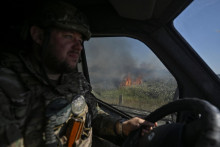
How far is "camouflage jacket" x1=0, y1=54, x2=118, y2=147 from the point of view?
1.17 metres

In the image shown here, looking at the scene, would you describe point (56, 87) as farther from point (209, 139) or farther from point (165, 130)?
point (209, 139)

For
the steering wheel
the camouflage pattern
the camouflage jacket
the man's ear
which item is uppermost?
the camouflage pattern

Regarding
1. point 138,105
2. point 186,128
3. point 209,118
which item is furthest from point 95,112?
point 209,118

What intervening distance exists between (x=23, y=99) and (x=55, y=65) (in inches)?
16.2

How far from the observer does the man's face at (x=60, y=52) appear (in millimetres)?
1609

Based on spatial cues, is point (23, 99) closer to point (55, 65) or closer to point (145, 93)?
point (55, 65)

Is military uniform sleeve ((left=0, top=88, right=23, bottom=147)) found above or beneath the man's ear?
beneath

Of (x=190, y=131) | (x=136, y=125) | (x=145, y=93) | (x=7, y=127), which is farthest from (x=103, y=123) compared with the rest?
(x=145, y=93)

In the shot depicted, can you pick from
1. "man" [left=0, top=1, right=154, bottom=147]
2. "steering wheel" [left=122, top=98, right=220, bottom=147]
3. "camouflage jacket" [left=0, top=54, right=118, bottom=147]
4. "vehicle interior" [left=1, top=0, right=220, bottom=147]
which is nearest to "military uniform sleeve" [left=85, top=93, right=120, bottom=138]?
"man" [left=0, top=1, right=154, bottom=147]

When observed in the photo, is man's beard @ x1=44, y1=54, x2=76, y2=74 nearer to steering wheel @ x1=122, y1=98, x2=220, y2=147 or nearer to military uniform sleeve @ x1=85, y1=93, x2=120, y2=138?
military uniform sleeve @ x1=85, y1=93, x2=120, y2=138

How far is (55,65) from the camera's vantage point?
1607 mm

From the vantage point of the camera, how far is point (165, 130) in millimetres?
948

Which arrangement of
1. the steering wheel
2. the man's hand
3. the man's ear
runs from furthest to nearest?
the man's ear
the man's hand
the steering wheel

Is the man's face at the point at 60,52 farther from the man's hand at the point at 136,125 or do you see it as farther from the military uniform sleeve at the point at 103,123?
the man's hand at the point at 136,125
